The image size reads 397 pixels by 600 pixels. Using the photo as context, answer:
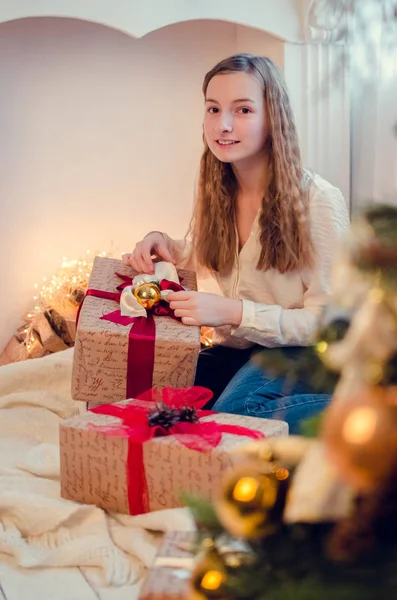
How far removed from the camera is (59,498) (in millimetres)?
1453

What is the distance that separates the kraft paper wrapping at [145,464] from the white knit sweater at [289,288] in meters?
0.31

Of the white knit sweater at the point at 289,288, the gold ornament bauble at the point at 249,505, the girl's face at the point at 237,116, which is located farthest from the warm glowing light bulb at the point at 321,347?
the girl's face at the point at 237,116

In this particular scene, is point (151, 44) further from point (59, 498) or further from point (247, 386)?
point (59, 498)

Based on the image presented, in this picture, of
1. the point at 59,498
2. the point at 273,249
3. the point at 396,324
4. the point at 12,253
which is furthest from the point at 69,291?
the point at 396,324

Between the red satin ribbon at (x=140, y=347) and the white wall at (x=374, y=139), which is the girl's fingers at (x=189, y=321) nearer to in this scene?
the red satin ribbon at (x=140, y=347)

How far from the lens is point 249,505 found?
24.5 inches

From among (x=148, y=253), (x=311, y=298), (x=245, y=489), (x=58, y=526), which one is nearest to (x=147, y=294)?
(x=148, y=253)

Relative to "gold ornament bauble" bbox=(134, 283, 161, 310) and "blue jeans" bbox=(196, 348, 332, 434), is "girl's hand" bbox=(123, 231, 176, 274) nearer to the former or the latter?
"gold ornament bauble" bbox=(134, 283, 161, 310)

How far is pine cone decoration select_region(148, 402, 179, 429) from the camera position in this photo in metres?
1.33

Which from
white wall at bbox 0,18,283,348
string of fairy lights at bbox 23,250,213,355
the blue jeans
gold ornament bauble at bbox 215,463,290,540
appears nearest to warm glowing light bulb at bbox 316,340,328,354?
gold ornament bauble at bbox 215,463,290,540

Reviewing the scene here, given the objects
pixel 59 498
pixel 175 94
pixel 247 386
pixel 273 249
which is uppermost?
pixel 175 94

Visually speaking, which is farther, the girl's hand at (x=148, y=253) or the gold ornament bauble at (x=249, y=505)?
the girl's hand at (x=148, y=253)

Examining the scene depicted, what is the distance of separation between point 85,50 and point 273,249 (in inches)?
46.3

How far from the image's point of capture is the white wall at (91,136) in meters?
2.57
